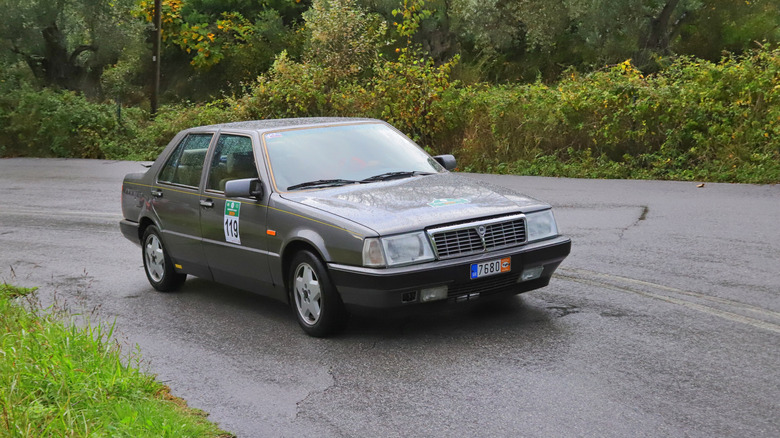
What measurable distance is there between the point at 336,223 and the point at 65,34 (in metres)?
32.9

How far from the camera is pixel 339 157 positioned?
7.64m

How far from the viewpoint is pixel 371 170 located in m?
7.60

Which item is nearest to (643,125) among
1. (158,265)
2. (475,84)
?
(475,84)

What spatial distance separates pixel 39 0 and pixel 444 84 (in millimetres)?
20671

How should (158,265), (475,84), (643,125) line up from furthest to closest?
(475,84) → (643,125) → (158,265)

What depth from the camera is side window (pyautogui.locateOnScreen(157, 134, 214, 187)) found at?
830 cm

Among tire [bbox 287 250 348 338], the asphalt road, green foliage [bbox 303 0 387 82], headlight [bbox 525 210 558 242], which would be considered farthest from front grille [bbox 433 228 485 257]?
green foliage [bbox 303 0 387 82]

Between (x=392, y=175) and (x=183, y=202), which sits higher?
(x=392, y=175)

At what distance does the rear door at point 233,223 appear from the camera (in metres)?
7.27

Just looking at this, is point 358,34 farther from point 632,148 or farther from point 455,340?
point 455,340

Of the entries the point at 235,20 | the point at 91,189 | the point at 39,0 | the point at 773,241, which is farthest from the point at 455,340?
the point at 235,20

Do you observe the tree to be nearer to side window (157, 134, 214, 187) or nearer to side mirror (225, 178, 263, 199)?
side window (157, 134, 214, 187)

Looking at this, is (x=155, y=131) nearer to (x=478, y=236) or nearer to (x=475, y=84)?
(x=475, y=84)

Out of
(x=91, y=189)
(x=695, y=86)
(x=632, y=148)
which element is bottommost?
(x=91, y=189)
